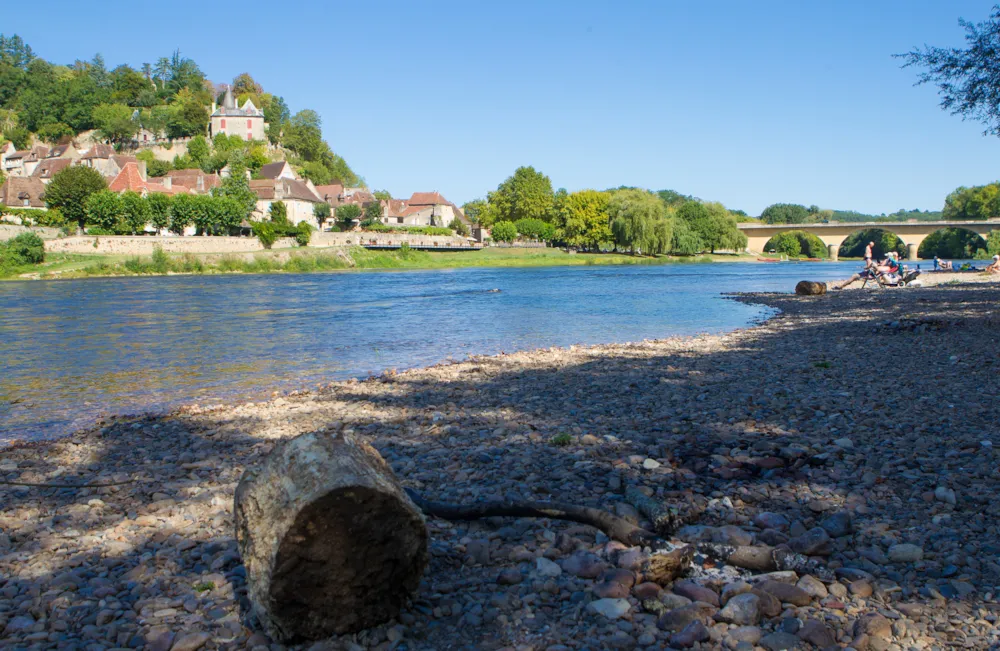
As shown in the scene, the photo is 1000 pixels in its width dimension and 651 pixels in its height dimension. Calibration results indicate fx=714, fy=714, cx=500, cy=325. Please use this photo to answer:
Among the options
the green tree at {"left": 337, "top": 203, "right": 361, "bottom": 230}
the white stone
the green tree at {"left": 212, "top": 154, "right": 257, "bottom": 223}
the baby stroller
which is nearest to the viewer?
the white stone

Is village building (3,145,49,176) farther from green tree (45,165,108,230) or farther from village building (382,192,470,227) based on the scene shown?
village building (382,192,470,227)

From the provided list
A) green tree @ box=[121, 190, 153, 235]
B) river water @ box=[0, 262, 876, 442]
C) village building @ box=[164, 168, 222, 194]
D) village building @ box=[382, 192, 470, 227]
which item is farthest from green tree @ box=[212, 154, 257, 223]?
river water @ box=[0, 262, 876, 442]

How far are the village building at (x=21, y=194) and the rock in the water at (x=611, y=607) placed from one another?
104895 mm

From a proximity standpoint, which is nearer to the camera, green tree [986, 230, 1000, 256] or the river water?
the river water

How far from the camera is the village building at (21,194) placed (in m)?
90.2

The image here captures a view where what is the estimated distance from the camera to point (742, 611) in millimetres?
3422

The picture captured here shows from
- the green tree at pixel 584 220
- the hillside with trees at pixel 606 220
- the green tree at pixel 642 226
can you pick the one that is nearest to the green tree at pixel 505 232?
the hillside with trees at pixel 606 220

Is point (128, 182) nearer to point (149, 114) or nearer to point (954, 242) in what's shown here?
point (149, 114)

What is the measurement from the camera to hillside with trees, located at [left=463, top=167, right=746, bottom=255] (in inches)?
3351

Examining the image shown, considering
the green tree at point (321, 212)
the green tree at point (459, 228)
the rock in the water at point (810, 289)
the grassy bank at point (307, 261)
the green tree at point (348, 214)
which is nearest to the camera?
the rock in the water at point (810, 289)

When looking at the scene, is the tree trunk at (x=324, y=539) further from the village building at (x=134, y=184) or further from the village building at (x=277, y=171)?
the village building at (x=277, y=171)

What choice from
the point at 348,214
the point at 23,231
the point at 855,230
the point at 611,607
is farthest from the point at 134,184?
the point at 611,607

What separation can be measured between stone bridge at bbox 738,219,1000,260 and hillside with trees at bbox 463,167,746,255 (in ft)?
29.4

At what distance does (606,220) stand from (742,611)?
94594 mm
